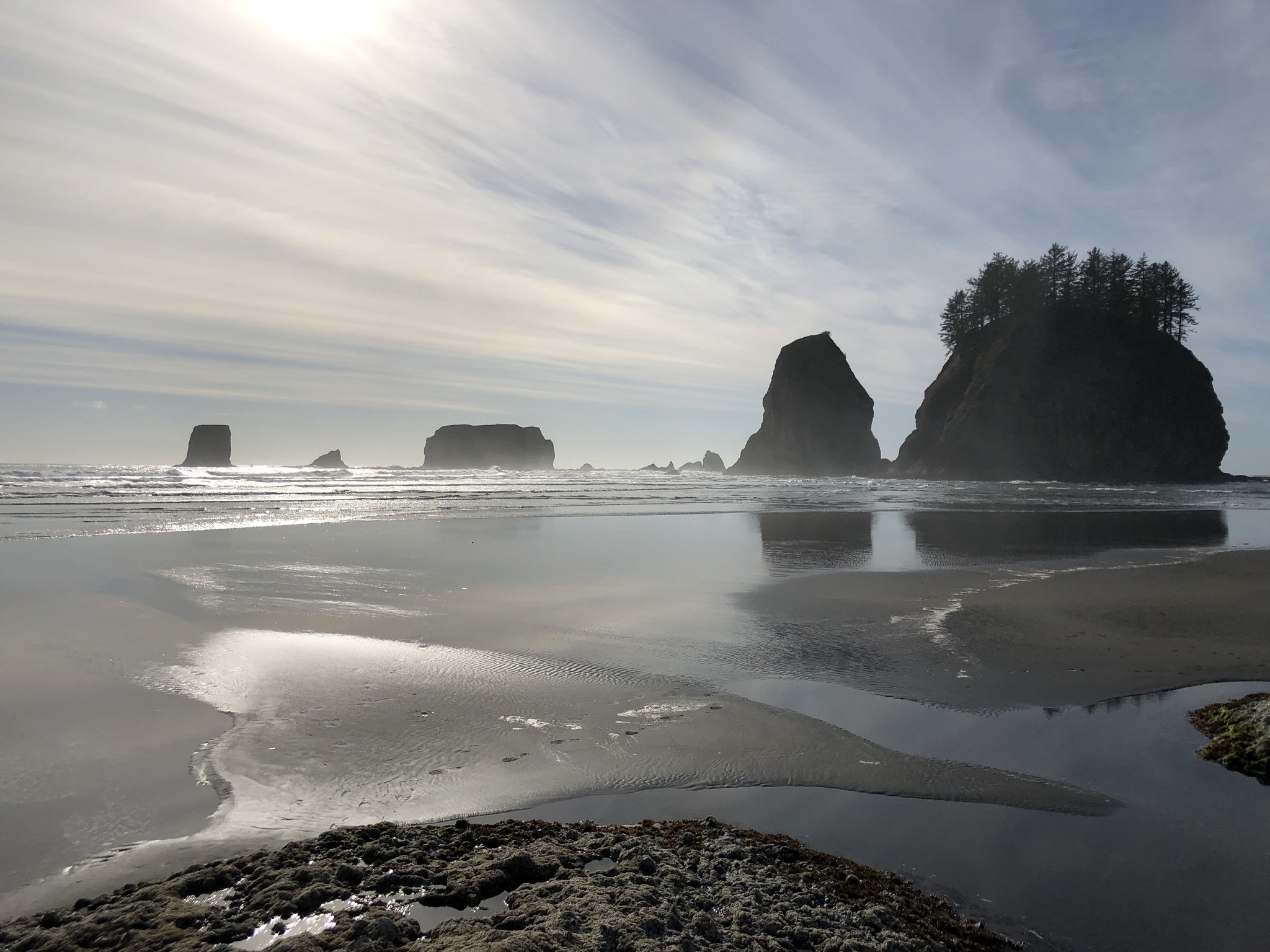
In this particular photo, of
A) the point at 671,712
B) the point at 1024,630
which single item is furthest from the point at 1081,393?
the point at 671,712

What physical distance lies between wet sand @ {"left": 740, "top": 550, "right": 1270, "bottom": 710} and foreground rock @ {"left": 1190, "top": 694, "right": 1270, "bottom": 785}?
2.41ft

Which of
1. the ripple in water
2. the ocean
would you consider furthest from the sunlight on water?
the ripple in water

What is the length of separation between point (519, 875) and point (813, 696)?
3.68 m

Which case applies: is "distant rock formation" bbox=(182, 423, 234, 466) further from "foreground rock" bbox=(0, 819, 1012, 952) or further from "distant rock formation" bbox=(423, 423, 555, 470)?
"foreground rock" bbox=(0, 819, 1012, 952)

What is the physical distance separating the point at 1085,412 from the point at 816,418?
46.3m

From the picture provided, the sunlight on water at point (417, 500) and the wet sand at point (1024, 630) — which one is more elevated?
the sunlight on water at point (417, 500)

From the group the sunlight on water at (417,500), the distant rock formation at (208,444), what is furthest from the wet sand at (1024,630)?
the distant rock formation at (208,444)

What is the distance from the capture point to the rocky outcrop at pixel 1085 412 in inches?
2822

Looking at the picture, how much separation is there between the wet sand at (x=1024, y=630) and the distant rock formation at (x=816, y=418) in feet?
328

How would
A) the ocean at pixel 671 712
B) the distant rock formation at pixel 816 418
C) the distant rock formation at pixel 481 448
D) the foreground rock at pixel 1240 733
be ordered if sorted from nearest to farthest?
the ocean at pixel 671 712
the foreground rock at pixel 1240 733
the distant rock formation at pixel 816 418
the distant rock formation at pixel 481 448

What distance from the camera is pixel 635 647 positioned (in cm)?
778

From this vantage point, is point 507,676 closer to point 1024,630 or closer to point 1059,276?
point 1024,630

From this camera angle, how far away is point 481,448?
168500 mm

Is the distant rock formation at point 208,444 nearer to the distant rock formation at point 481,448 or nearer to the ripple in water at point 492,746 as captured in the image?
the distant rock formation at point 481,448
